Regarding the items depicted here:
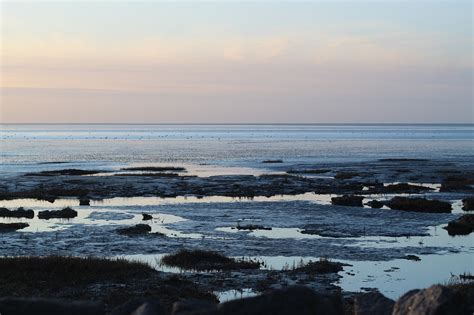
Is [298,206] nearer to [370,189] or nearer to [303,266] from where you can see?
[370,189]

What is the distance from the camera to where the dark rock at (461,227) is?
33469 millimetres

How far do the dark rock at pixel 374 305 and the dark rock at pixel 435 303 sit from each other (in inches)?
46.0

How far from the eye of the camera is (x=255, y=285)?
20.9 m

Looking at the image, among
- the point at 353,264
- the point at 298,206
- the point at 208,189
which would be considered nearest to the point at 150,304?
the point at 353,264

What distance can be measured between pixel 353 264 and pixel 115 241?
11.8 metres

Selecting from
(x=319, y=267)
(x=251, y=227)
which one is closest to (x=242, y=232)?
(x=251, y=227)

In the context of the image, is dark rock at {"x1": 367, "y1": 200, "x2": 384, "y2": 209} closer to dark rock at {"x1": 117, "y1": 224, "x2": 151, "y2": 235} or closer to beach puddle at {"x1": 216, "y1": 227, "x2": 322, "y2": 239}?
beach puddle at {"x1": 216, "y1": 227, "x2": 322, "y2": 239}

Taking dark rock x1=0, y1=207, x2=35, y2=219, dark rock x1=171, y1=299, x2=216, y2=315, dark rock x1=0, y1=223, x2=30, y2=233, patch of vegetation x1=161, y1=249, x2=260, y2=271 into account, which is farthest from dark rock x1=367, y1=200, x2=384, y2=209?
dark rock x1=171, y1=299, x2=216, y2=315

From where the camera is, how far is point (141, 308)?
484 inches

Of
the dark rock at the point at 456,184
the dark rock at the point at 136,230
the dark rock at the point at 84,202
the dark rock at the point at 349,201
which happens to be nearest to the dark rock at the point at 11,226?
the dark rock at the point at 136,230

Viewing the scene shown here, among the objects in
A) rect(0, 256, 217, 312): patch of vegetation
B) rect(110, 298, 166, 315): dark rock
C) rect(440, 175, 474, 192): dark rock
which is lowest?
rect(440, 175, 474, 192): dark rock

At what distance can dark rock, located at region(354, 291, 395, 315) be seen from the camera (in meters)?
13.5

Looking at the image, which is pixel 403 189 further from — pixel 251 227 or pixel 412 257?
pixel 412 257

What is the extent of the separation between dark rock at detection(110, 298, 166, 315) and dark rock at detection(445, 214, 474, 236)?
2395 centimetres
